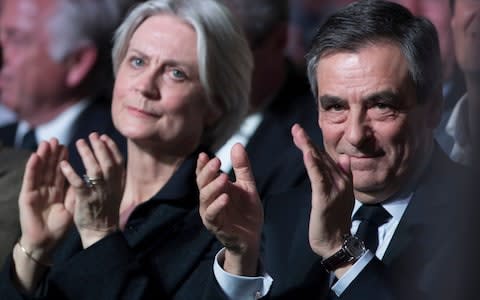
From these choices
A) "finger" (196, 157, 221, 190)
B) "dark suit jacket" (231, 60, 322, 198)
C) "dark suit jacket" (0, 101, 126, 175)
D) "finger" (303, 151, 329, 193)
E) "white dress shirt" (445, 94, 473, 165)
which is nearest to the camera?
"finger" (303, 151, 329, 193)

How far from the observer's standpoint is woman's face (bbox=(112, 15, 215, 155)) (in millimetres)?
3342

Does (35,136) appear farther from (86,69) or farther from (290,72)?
(290,72)

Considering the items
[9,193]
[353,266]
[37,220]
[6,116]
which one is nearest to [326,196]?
[353,266]

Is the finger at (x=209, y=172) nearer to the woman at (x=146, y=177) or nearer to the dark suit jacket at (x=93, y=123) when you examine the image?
the woman at (x=146, y=177)

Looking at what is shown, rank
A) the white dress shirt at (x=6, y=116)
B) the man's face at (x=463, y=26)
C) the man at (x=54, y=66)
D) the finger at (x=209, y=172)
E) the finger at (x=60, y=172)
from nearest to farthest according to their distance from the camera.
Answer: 1. the finger at (x=209, y=172)
2. the man's face at (x=463, y=26)
3. the finger at (x=60, y=172)
4. the man at (x=54, y=66)
5. the white dress shirt at (x=6, y=116)

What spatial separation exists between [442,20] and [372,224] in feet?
2.91

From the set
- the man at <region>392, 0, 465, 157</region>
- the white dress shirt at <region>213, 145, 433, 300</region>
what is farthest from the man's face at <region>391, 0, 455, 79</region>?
the white dress shirt at <region>213, 145, 433, 300</region>

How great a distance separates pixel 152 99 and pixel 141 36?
219 mm

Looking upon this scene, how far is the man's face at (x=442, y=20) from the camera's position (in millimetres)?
3248

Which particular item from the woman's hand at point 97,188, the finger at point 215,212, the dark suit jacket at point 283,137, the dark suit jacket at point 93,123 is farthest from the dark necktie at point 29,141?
the finger at point 215,212

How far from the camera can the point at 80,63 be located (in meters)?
5.00

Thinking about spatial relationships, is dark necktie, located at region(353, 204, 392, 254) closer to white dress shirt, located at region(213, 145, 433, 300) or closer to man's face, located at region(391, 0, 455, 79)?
white dress shirt, located at region(213, 145, 433, 300)

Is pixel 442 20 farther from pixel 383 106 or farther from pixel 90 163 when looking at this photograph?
pixel 90 163

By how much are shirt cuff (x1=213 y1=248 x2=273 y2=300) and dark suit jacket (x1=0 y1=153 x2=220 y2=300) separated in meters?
0.30
